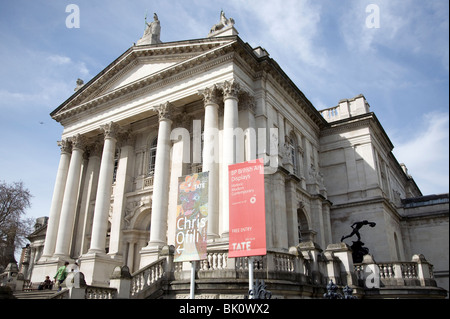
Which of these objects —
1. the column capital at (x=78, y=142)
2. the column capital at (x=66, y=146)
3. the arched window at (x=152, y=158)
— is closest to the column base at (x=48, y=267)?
the arched window at (x=152, y=158)

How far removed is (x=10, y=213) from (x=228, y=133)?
1214cm

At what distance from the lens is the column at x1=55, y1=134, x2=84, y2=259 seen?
22750 millimetres

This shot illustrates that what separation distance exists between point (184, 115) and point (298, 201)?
8271 millimetres

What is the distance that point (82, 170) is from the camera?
26.6 m

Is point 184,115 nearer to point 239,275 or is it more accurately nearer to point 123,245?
point 123,245

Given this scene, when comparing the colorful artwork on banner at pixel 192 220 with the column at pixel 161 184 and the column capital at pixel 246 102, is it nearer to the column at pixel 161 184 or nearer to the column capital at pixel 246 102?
the column at pixel 161 184

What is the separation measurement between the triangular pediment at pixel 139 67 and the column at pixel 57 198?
255cm

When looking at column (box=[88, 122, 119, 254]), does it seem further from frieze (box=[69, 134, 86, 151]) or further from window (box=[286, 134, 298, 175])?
window (box=[286, 134, 298, 175])

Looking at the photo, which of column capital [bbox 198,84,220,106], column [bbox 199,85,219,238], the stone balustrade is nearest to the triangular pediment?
column capital [bbox 198,84,220,106]

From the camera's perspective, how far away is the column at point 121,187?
72.7ft

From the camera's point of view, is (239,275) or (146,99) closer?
(239,275)

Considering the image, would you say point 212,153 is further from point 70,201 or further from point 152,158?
point 70,201
